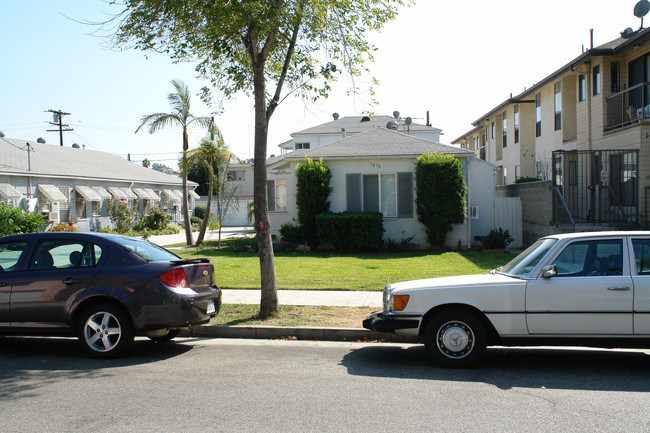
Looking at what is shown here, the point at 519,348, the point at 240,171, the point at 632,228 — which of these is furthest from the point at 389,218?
the point at 240,171

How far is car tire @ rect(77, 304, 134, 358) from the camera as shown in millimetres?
6691

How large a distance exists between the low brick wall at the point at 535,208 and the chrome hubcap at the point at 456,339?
35.5 feet

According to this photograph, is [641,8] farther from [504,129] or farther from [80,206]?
[80,206]

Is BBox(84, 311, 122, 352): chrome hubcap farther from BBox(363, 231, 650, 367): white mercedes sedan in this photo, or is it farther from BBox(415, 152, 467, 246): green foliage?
BBox(415, 152, 467, 246): green foliage

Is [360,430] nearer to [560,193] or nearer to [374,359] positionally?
[374,359]

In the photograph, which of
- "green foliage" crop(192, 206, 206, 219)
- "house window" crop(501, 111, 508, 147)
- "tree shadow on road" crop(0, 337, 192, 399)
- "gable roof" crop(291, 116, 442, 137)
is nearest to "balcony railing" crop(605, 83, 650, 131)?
"house window" crop(501, 111, 508, 147)

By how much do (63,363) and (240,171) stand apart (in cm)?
4606

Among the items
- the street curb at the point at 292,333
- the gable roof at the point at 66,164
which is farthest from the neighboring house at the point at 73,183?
the street curb at the point at 292,333

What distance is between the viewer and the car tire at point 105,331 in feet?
22.0

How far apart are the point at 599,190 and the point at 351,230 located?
7.57m

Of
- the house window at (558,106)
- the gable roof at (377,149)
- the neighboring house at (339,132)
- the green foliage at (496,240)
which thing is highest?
the neighboring house at (339,132)

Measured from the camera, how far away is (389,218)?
19.1 meters

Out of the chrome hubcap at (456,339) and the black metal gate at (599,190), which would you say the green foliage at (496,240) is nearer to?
the black metal gate at (599,190)

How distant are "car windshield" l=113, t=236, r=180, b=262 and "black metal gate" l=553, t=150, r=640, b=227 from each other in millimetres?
12308
